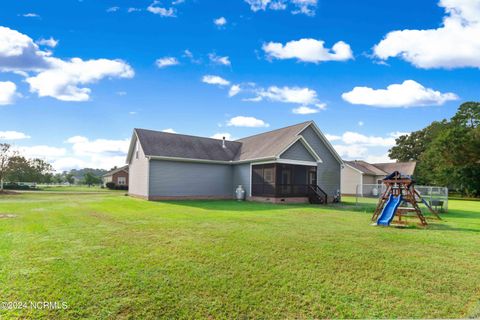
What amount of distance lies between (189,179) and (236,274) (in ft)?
53.7

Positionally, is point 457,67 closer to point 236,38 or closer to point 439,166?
point 236,38

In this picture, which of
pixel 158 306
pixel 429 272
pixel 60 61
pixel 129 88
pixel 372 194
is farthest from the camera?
pixel 372 194

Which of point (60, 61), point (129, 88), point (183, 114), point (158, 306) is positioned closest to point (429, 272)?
point (158, 306)

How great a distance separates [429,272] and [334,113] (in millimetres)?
19118

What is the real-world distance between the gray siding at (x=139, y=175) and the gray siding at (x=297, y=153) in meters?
9.51

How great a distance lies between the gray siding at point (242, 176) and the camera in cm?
2144

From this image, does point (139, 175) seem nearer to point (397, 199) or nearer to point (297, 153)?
point (297, 153)

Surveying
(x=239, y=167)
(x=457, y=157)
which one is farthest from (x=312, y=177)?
(x=457, y=157)

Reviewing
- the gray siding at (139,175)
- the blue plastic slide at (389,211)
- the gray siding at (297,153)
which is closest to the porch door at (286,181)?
the gray siding at (297,153)

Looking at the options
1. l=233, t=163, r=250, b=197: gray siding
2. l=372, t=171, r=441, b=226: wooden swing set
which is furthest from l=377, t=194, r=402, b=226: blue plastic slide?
l=233, t=163, r=250, b=197: gray siding

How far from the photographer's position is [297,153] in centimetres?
2039

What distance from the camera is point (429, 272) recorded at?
5.18 meters

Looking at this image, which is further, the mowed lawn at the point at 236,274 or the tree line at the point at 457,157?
the tree line at the point at 457,157

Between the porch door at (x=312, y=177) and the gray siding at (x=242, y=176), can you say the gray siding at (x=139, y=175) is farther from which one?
the porch door at (x=312, y=177)
